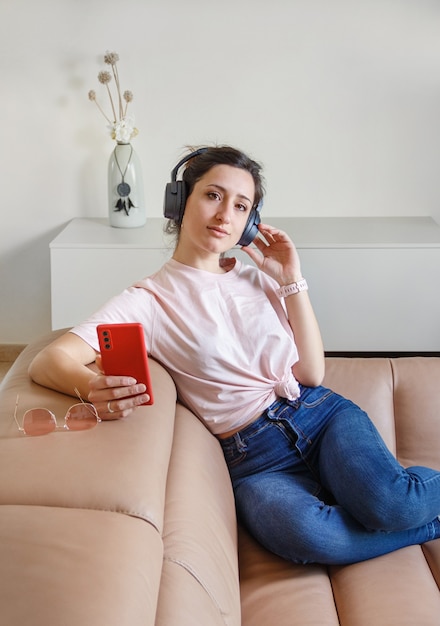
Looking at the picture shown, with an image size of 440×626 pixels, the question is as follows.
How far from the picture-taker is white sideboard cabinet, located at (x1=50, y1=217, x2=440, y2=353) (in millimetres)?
2660

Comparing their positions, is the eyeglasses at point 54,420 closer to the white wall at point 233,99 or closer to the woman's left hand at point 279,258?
the woman's left hand at point 279,258

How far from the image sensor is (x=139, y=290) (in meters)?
1.65

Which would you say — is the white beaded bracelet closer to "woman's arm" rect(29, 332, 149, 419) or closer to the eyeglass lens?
"woman's arm" rect(29, 332, 149, 419)

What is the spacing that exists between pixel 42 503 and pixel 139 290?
0.66 metres

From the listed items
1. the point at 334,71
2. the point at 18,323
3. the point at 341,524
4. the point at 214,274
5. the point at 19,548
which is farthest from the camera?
the point at 18,323

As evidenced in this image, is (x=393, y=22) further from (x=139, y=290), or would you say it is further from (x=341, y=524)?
(x=341, y=524)

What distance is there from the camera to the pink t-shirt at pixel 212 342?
160 cm

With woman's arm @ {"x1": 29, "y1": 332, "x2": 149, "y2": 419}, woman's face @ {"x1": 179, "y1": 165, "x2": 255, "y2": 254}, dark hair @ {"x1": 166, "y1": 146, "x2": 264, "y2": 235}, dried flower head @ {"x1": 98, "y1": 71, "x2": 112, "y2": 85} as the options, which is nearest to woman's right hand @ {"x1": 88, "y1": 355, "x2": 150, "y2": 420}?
woman's arm @ {"x1": 29, "y1": 332, "x2": 149, "y2": 419}

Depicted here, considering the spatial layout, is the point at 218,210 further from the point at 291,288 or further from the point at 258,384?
the point at 258,384

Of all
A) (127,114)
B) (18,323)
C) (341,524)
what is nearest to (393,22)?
(127,114)

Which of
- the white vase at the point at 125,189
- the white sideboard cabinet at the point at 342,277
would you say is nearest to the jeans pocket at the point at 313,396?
the white sideboard cabinet at the point at 342,277

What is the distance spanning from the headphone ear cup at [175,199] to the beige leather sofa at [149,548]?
37 cm

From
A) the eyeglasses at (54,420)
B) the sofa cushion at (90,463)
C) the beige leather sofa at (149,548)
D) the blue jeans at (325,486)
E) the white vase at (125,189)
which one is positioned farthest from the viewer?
the white vase at (125,189)

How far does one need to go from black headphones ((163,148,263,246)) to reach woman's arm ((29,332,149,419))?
15.7 inches
